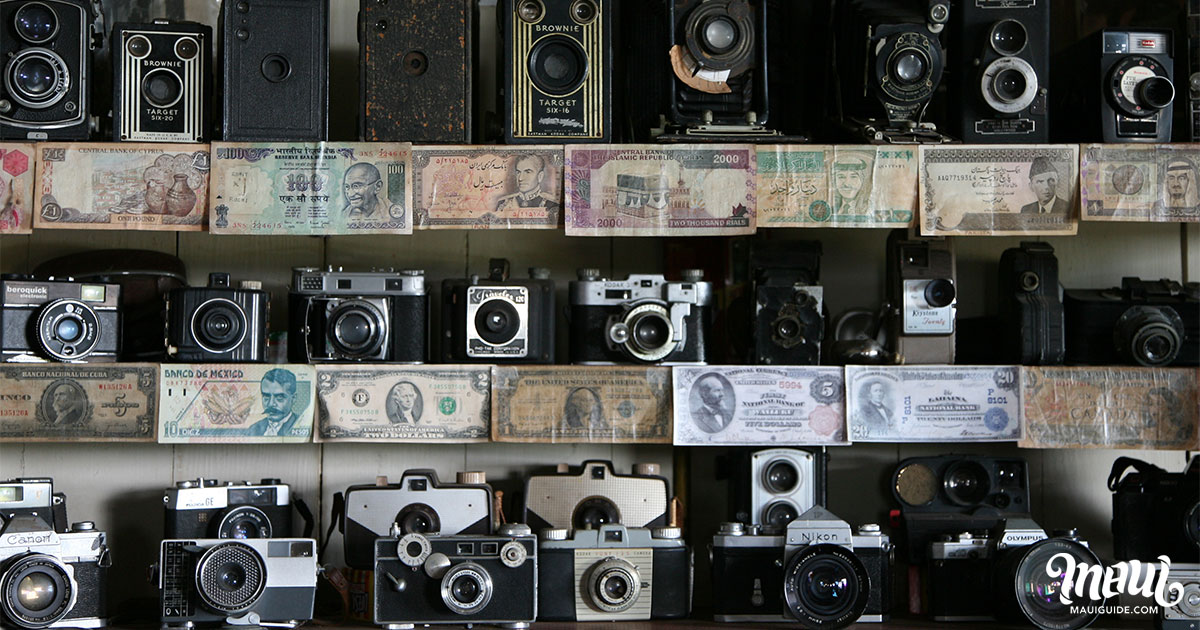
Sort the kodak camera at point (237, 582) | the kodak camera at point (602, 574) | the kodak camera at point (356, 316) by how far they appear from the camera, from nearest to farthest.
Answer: the kodak camera at point (237, 582) < the kodak camera at point (602, 574) < the kodak camera at point (356, 316)

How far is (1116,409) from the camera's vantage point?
9.99 feet

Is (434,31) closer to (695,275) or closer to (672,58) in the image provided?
(672,58)

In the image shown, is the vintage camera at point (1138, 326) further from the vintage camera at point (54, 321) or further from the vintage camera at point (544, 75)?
the vintage camera at point (54, 321)

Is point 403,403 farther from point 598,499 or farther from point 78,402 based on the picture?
point 78,402

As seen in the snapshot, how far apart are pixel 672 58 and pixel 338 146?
33.7 inches

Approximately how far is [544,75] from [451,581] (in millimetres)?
1254

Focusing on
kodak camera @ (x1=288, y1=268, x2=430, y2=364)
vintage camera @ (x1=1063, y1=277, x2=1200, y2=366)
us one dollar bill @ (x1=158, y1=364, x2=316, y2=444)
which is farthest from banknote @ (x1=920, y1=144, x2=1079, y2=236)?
us one dollar bill @ (x1=158, y1=364, x2=316, y2=444)

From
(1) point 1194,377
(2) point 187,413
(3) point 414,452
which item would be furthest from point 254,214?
(1) point 1194,377

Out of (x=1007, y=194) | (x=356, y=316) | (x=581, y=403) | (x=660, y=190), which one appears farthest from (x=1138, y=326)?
(x=356, y=316)

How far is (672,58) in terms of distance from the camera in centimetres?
301

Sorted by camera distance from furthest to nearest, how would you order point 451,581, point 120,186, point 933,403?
point 933,403, point 120,186, point 451,581

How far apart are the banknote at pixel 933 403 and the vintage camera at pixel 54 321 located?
Result: 6.18ft

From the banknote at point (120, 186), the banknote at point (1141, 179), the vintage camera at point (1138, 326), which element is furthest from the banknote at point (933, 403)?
the banknote at point (120, 186)

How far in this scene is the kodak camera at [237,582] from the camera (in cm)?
282
